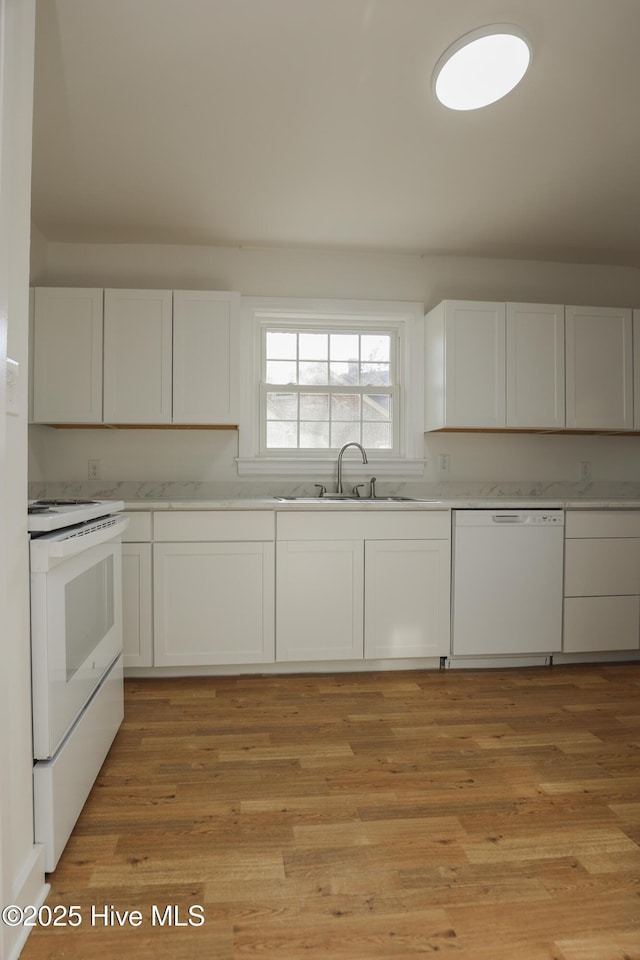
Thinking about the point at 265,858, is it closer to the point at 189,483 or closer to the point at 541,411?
the point at 189,483

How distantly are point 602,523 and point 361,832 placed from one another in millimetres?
2306

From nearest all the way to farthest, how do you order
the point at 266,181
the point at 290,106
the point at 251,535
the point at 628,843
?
the point at 628,843 < the point at 290,106 < the point at 266,181 < the point at 251,535

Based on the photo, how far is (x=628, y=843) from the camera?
5.59ft

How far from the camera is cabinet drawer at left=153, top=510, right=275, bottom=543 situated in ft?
9.99

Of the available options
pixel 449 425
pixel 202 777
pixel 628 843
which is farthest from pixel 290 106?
pixel 628 843

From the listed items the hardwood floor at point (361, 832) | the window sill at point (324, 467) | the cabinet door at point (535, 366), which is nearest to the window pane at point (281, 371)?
the window sill at point (324, 467)

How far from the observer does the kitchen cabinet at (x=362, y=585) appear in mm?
3111

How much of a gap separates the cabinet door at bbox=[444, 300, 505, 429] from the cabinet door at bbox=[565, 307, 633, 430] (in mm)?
432

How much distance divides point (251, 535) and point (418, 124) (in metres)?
1.98

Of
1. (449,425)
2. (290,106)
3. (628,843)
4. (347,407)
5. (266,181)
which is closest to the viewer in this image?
(628,843)

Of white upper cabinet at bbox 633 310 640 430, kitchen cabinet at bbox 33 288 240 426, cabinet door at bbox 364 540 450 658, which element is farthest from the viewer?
white upper cabinet at bbox 633 310 640 430

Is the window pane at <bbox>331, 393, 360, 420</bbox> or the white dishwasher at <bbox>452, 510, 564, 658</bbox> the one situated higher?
the window pane at <bbox>331, 393, 360, 420</bbox>

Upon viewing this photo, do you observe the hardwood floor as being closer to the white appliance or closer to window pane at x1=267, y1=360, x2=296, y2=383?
the white appliance

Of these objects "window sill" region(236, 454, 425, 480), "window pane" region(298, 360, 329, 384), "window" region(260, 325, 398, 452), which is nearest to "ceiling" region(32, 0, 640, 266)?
"window" region(260, 325, 398, 452)
